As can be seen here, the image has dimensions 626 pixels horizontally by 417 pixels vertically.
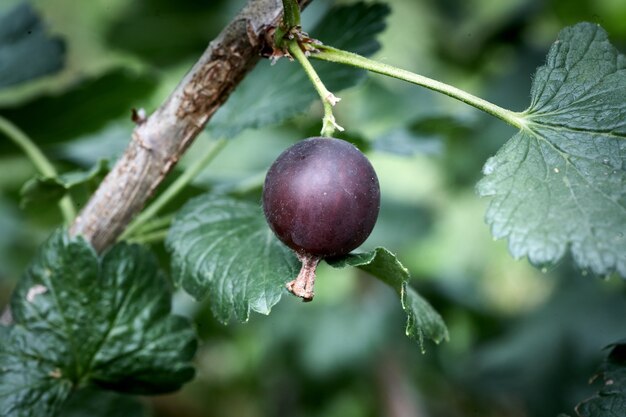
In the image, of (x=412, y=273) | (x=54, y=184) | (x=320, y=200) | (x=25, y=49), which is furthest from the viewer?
(x=412, y=273)

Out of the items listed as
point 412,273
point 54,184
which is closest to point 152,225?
point 54,184

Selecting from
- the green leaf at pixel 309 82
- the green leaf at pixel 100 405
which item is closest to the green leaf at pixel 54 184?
the green leaf at pixel 309 82

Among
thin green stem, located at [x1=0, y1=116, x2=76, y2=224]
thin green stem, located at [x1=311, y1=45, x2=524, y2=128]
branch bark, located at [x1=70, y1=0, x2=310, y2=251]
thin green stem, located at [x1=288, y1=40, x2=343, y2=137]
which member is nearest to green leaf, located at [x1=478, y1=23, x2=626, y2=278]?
thin green stem, located at [x1=311, y1=45, x2=524, y2=128]

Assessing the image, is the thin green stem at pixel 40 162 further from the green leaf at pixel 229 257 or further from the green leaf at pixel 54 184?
the green leaf at pixel 229 257

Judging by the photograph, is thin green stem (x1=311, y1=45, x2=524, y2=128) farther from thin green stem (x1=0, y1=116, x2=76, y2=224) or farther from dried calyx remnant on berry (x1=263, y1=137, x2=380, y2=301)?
thin green stem (x1=0, y1=116, x2=76, y2=224)

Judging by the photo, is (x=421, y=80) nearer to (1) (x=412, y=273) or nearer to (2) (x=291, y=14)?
(2) (x=291, y=14)

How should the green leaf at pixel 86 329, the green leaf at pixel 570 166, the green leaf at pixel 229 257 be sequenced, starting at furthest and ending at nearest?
the green leaf at pixel 86 329 → the green leaf at pixel 229 257 → the green leaf at pixel 570 166

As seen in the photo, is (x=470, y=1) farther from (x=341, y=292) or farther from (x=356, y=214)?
(x=356, y=214)
